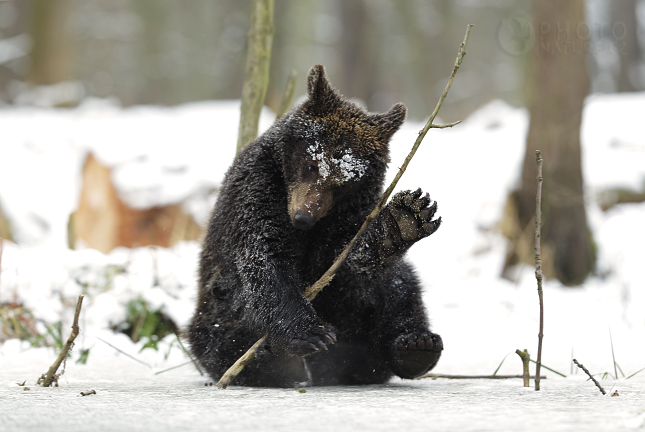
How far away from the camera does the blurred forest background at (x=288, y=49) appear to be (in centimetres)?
1427

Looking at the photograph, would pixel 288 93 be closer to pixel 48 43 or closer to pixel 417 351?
pixel 417 351

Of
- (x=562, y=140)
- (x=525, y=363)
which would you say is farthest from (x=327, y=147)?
(x=562, y=140)

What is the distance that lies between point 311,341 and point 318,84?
3.96 ft

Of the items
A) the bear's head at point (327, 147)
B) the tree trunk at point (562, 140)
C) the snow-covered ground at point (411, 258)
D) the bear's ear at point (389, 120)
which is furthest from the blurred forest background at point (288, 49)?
the bear's head at point (327, 147)

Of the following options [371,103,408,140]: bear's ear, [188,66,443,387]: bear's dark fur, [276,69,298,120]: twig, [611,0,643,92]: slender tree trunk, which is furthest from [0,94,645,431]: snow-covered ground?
[611,0,643,92]: slender tree trunk

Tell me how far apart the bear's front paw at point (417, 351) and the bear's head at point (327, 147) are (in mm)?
671

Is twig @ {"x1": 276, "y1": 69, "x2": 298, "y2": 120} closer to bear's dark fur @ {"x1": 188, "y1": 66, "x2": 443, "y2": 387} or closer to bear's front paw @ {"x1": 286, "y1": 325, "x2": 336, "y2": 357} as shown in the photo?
bear's dark fur @ {"x1": 188, "y1": 66, "x2": 443, "y2": 387}

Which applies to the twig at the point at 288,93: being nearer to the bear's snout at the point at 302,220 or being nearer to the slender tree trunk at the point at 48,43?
the bear's snout at the point at 302,220

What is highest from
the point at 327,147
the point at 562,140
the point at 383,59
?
the point at 383,59

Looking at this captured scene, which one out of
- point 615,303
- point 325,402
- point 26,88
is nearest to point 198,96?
point 26,88

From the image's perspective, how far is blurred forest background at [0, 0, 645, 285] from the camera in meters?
6.67

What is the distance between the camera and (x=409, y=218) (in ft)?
8.95

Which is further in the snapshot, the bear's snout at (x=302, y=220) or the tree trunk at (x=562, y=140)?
the tree trunk at (x=562, y=140)

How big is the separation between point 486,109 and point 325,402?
10134mm
